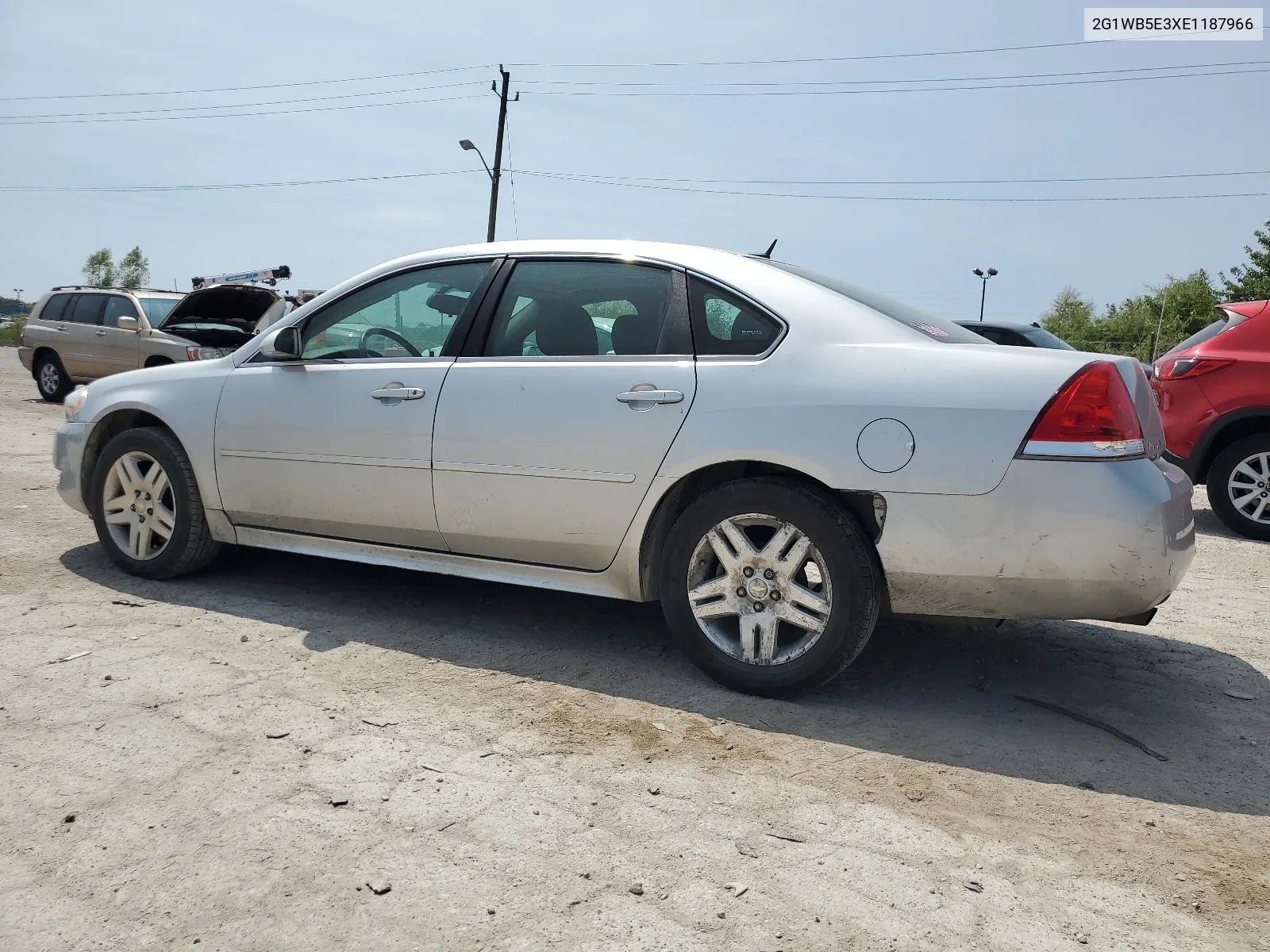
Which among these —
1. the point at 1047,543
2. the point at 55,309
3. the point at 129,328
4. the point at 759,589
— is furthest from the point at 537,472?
the point at 55,309

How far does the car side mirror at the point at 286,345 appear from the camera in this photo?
4.63m

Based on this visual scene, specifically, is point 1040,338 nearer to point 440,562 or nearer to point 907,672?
point 907,672

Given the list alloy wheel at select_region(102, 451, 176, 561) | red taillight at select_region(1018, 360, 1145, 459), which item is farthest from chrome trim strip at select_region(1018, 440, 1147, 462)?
alloy wheel at select_region(102, 451, 176, 561)

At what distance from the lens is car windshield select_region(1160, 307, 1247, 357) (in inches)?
299

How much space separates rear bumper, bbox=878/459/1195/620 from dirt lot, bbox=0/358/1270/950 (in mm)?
462

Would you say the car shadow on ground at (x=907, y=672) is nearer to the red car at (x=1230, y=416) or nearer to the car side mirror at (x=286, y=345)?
the car side mirror at (x=286, y=345)

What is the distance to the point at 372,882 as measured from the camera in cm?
240

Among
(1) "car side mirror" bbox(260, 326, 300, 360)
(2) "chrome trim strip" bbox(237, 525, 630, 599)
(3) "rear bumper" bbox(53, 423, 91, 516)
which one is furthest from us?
(3) "rear bumper" bbox(53, 423, 91, 516)

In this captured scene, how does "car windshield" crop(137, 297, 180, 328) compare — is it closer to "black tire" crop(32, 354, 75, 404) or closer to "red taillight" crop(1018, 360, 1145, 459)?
"black tire" crop(32, 354, 75, 404)

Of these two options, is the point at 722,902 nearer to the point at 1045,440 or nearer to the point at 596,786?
the point at 596,786

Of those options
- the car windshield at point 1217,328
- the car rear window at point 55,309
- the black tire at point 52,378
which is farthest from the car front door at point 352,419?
the car rear window at point 55,309

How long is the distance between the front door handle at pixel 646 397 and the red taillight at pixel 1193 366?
543cm

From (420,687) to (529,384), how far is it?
1189 mm

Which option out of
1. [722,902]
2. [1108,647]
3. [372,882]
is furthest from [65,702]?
[1108,647]
